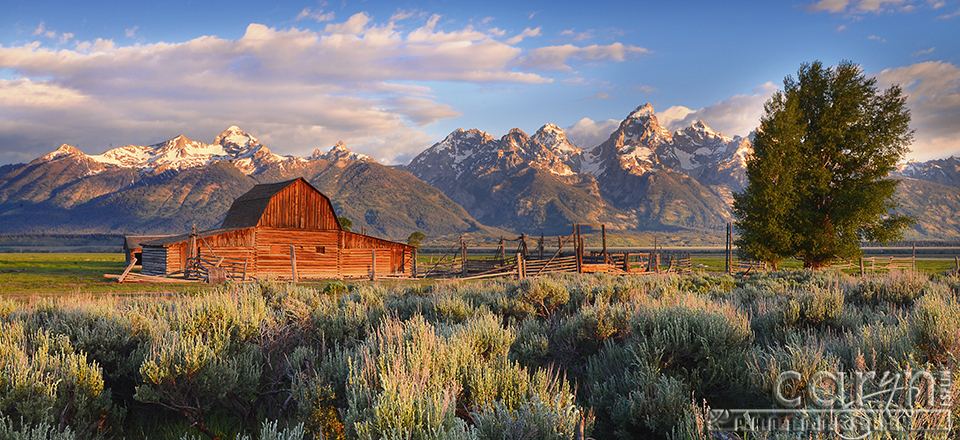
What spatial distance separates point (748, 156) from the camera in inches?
915

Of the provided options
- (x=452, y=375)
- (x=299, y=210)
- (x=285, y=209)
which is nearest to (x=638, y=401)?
(x=452, y=375)

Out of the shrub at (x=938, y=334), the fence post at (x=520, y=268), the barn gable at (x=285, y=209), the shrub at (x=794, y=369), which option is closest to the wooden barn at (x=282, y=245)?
the barn gable at (x=285, y=209)

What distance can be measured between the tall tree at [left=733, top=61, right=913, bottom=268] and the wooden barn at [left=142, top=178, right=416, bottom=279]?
2067 cm

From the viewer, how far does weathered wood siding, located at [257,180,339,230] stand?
30938 mm

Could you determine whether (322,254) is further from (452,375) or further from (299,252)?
(452,375)

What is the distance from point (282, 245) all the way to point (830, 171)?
31037 mm

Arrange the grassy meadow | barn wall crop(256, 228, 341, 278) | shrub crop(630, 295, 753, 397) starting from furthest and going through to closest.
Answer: barn wall crop(256, 228, 341, 278) → shrub crop(630, 295, 753, 397) → the grassy meadow

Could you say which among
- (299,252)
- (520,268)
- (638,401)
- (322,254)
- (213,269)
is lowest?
(520,268)

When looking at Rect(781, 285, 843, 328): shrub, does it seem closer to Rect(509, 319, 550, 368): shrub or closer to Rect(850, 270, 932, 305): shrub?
Rect(850, 270, 932, 305): shrub

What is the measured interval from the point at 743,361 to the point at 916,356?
4.51ft

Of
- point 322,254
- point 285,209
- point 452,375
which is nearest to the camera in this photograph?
point 452,375

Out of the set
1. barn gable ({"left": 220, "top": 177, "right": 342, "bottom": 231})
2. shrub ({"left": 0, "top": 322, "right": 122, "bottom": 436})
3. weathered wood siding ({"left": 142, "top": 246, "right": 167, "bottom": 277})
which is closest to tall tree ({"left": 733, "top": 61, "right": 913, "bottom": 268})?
shrub ({"left": 0, "top": 322, "right": 122, "bottom": 436})

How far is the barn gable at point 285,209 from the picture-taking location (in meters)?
30.8

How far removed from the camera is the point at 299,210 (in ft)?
106
